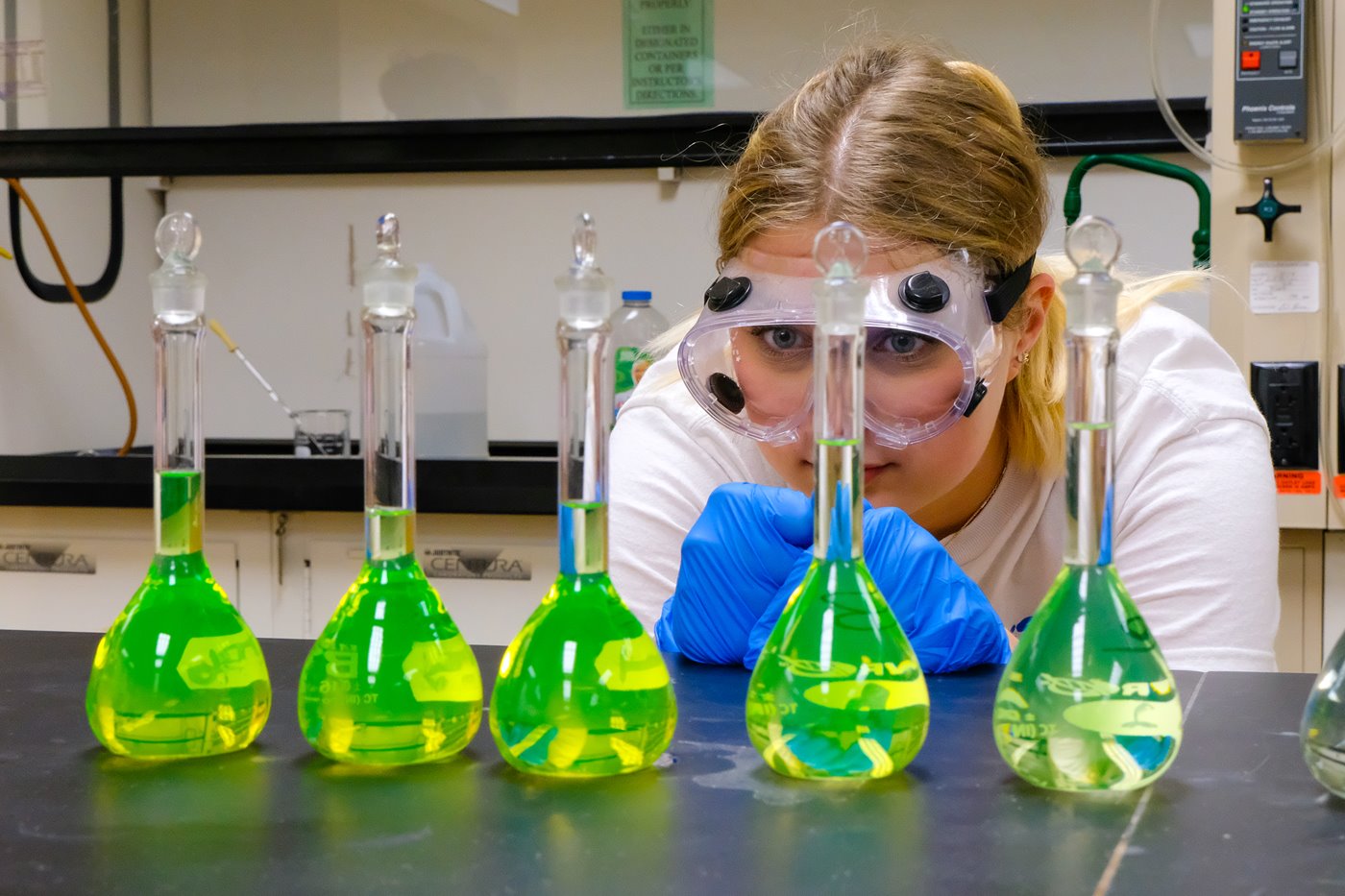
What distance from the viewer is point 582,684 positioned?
1.89 feet

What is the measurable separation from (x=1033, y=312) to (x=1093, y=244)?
0.79 meters

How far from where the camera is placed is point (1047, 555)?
149cm

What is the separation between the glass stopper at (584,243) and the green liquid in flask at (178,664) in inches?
8.2

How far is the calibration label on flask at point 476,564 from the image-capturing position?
2461mm

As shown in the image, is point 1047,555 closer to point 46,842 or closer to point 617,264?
point 46,842

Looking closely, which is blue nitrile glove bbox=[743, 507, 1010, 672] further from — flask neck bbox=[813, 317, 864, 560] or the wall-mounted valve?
the wall-mounted valve

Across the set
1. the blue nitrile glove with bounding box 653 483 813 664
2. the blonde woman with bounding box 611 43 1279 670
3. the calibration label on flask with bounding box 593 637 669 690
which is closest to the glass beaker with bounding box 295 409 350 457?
the blonde woman with bounding box 611 43 1279 670

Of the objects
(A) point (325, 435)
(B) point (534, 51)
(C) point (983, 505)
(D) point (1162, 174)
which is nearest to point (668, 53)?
(B) point (534, 51)

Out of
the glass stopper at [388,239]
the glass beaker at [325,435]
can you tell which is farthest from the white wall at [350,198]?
the glass stopper at [388,239]

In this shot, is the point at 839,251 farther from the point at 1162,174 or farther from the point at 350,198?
the point at 350,198

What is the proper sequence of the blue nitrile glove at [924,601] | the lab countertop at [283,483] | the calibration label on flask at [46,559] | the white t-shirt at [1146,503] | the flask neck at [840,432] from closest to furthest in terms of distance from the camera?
1. the flask neck at [840,432]
2. the blue nitrile glove at [924,601]
3. the white t-shirt at [1146,503]
4. the lab countertop at [283,483]
5. the calibration label on flask at [46,559]

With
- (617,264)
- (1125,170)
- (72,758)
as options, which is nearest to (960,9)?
(1125,170)

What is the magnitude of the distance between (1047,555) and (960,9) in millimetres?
2061

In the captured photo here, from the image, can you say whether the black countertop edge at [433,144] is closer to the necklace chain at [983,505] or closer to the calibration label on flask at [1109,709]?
the necklace chain at [983,505]
